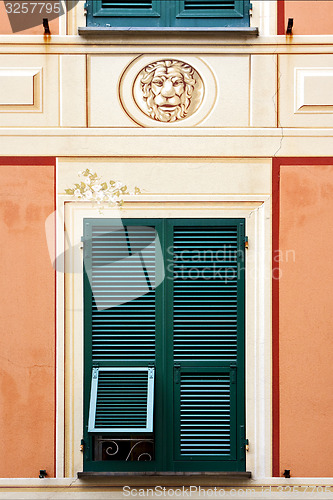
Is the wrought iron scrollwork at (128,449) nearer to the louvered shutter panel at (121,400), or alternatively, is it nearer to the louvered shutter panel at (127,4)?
the louvered shutter panel at (121,400)

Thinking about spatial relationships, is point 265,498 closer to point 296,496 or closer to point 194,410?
point 296,496

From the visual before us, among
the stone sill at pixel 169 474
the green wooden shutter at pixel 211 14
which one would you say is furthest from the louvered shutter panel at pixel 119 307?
the green wooden shutter at pixel 211 14

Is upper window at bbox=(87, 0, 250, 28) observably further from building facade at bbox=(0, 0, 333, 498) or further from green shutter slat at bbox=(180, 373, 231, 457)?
green shutter slat at bbox=(180, 373, 231, 457)

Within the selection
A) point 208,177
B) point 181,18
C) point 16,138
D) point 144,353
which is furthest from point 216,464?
point 181,18

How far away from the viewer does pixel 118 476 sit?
504 centimetres

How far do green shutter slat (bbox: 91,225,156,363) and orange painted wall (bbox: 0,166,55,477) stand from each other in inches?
14.8

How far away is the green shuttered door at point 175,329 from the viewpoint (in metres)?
5.07

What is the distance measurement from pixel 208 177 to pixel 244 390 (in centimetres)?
172

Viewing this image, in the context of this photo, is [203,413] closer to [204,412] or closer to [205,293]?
[204,412]

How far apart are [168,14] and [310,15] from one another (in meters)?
1.15

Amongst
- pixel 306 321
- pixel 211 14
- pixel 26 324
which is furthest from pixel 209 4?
pixel 26 324

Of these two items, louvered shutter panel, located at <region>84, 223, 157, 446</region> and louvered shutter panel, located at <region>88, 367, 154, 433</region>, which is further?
louvered shutter panel, located at <region>84, 223, 157, 446</region>

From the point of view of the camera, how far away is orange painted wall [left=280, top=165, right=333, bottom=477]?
5.06 m

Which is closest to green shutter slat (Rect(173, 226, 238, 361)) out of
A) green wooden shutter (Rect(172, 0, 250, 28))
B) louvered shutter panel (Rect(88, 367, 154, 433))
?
louvered shutter panel (Rect(88, 367, 154, 433))
